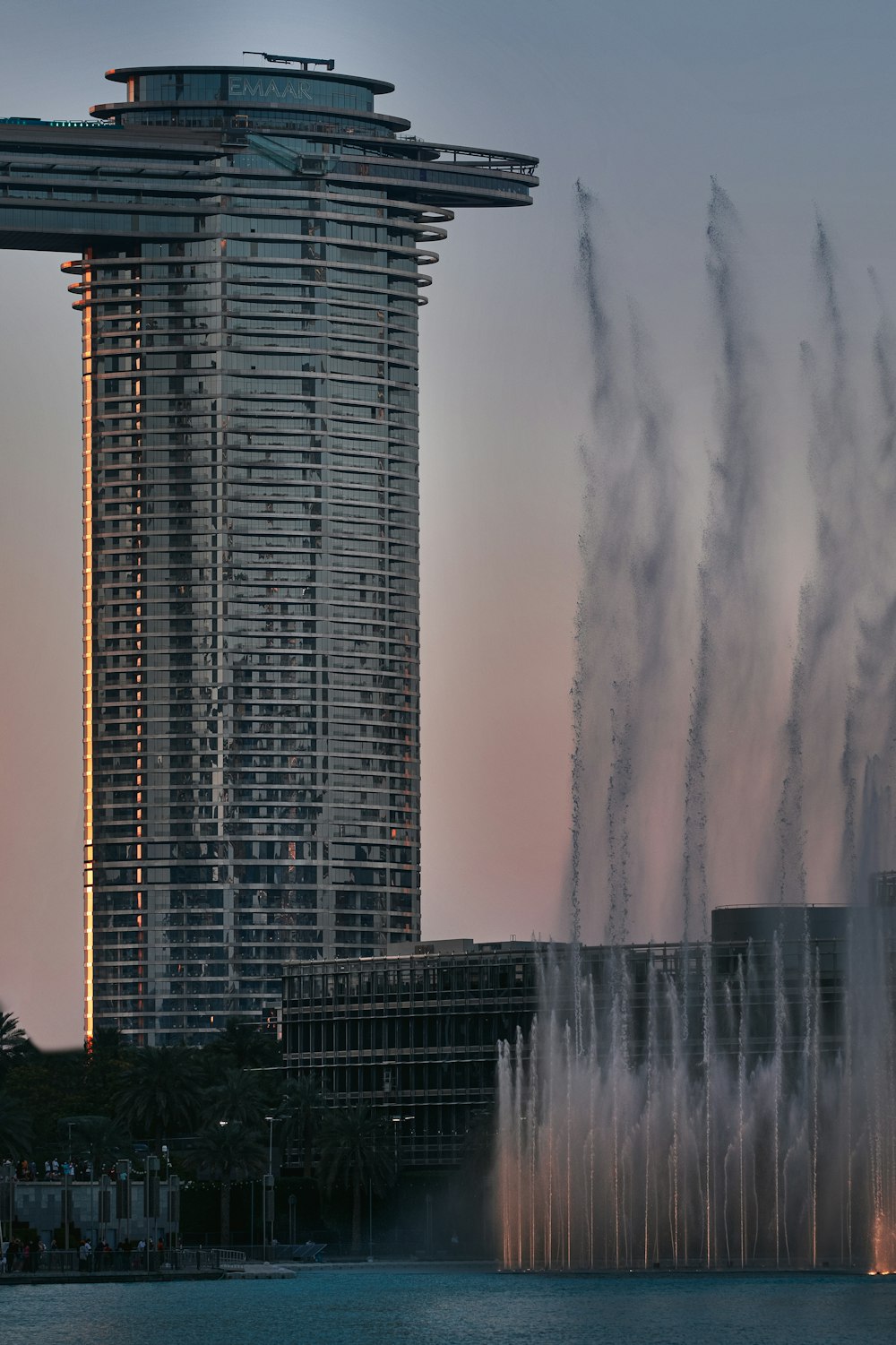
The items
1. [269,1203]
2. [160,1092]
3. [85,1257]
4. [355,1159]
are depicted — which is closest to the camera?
[85,1257]

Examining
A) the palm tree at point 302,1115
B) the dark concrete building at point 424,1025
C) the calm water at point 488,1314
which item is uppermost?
the dark concrete building at point 424,1025

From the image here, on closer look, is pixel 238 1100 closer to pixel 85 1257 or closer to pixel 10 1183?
pixel 10 1183

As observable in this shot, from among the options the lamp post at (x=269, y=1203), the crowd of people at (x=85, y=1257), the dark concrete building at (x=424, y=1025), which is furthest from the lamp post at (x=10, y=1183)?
the dark concrete building at (x=424, y=1025)

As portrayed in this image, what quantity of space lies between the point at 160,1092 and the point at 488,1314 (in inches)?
2443

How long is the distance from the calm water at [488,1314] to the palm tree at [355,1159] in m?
28.3

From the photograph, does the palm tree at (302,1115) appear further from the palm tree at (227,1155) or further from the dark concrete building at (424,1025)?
the palm tree at (227,1155)

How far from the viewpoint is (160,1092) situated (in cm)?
17025

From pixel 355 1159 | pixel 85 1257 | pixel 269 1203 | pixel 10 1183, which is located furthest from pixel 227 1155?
pixel 85 1257

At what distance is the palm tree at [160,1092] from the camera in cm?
17025

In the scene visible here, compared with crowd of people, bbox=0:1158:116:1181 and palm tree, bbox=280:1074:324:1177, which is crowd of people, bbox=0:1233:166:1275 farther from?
palm tree, bbox=280:1074:324:1177

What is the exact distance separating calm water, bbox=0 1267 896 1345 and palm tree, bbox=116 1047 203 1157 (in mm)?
37544

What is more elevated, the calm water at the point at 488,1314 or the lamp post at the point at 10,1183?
the lamp post at the point at 10,1183

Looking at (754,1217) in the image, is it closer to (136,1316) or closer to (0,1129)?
(136,1316)

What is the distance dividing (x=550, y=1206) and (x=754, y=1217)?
38.8ft
